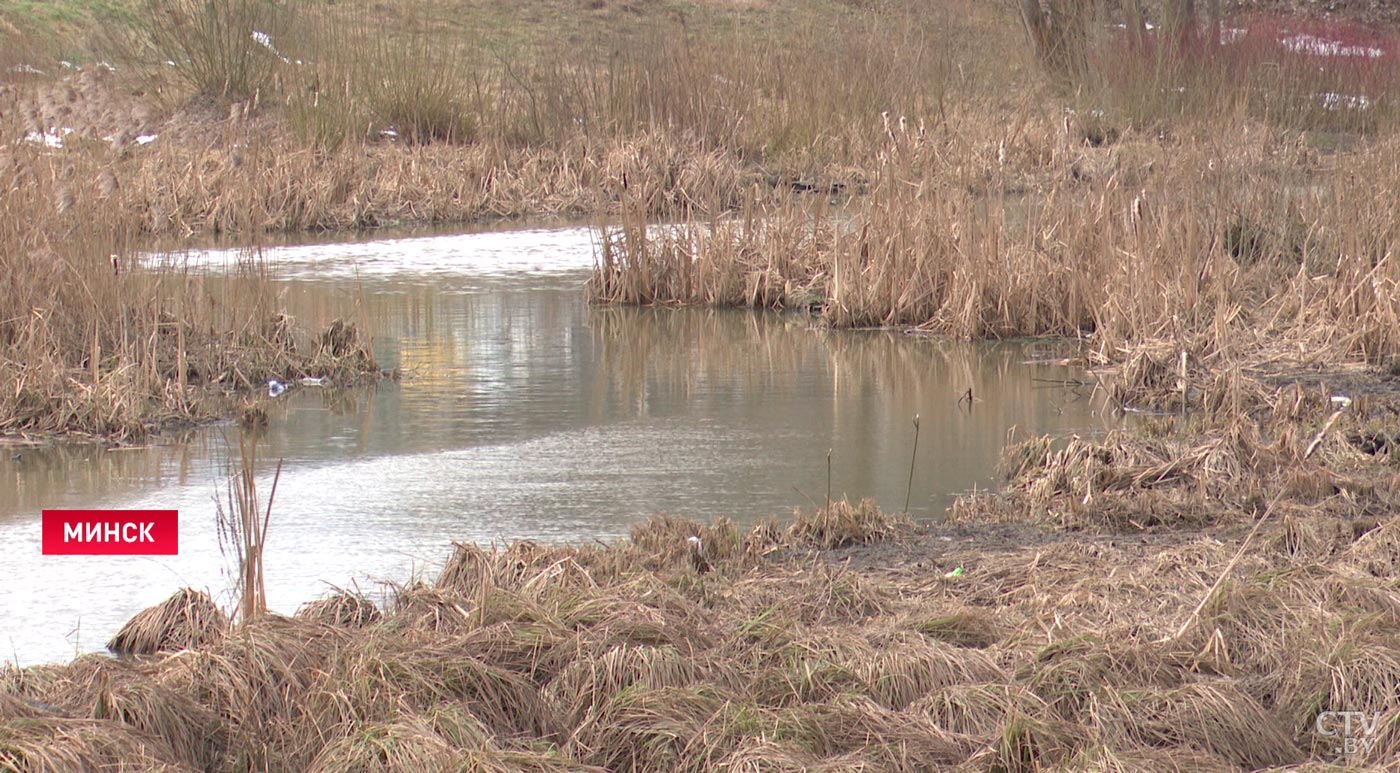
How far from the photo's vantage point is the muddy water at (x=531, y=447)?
5695 mm

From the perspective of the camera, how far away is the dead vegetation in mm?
3741

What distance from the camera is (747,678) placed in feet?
13.8

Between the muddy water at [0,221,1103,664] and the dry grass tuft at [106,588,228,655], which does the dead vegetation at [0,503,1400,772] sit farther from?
the muddy water at [0,221,1103,664]

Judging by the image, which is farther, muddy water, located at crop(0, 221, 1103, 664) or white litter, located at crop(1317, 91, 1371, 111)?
white litter, located at crop(1317, 91, 1371, 111)

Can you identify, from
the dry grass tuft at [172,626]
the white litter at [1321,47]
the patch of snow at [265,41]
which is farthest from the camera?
the white litter at [1321,47]

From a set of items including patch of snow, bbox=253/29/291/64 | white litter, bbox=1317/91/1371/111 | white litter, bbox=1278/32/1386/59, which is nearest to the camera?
white litter, bbox=1317/91/1371/111

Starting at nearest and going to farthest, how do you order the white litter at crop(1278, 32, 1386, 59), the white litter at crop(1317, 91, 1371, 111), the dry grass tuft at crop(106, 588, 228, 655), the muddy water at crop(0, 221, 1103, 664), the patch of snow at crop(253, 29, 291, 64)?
1. the dry grass tuft at crop(106, 588, 228, 655)
2. the muddy water at crop(0, 221, 1103, 664)
3. the white litter at crop(1317, 91, 1371, 111)
4. the patch of snow at crop(253, 29, 291, 64)
5. the white litter at crop(1278, 32, 1386, 59)

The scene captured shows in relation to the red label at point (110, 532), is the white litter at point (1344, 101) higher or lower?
higher

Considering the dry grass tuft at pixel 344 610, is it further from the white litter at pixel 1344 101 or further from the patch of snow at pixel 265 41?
the white litter at pixel 1344 101

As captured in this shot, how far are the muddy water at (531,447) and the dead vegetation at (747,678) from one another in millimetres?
785

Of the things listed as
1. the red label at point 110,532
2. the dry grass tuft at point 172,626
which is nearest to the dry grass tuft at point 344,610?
the dry grass tuft at point 172,626

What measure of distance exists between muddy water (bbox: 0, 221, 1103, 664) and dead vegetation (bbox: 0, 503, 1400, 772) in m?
0.78

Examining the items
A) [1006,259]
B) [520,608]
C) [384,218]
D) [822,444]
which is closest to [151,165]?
[384,218]

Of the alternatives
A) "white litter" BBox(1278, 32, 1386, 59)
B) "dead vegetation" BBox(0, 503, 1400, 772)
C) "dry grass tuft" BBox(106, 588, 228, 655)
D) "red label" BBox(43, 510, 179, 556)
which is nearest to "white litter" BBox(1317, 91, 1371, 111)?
"white litter" BBox(1278, 32, 1386, 59)
